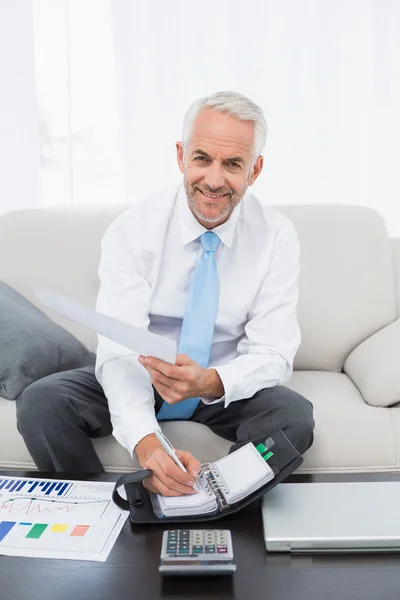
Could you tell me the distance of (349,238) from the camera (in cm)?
210

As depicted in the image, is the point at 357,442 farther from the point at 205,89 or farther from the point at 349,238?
the point at 205,89

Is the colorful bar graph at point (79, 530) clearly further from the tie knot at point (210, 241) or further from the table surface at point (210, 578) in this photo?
the tie knot at point (210, 241)

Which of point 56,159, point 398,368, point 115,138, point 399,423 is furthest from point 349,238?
point 56,159

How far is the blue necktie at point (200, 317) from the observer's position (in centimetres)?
157

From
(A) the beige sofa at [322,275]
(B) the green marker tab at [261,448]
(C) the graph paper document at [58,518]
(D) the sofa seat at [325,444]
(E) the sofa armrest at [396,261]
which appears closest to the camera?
(C) the graph paper document at [58,518]

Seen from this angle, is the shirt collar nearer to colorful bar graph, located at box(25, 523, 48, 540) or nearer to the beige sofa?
the beige sofa

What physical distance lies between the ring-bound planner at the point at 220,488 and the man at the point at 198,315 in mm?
138

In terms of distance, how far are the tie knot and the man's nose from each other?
15 centimetres

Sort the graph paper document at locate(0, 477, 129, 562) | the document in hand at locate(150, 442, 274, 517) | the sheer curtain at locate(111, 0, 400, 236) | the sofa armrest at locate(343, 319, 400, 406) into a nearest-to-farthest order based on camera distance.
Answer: the graph paper document at locate(0, 477, 129, 562) < the document in hand at locate(150, 442, 274, 517) < the sofa armrest at locate(343, 319, 400, 406) < the sheer curtain at locate(111, 0, 400, 236)

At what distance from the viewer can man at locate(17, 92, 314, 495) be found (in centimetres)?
143

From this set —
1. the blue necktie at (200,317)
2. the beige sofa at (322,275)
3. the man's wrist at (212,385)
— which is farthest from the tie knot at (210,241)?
the beige sofa at (322,275)

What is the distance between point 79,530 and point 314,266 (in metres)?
1.26

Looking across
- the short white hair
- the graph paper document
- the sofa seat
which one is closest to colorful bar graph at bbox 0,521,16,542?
the graph paper document

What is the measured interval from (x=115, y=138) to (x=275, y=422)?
1.87 m
